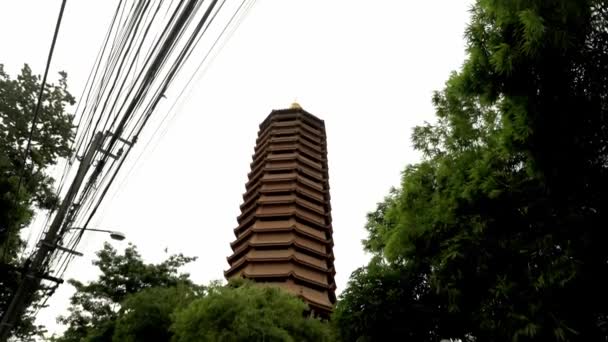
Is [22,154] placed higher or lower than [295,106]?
lower

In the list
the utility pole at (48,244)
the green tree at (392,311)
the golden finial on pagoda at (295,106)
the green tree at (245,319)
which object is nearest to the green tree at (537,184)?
the green tree at (392,311)

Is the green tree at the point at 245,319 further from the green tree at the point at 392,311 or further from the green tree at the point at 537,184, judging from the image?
the green tree at the point at 537,184

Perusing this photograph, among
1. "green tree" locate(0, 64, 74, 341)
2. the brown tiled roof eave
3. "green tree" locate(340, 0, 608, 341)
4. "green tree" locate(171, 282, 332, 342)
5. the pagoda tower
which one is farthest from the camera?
the brown tiled roof eave

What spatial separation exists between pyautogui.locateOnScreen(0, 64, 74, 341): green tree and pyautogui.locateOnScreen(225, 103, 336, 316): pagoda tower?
54.5ft

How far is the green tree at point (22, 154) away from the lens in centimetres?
1045

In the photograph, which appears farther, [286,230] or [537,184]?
[286,230]

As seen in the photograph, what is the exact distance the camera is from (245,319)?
15305mm

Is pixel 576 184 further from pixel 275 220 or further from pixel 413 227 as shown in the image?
pixel 275 220

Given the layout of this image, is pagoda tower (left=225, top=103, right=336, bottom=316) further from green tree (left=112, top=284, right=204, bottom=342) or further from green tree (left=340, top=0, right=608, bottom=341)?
green tree (left=340, top=0, right=608, bottom=341)

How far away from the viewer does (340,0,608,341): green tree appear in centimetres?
502

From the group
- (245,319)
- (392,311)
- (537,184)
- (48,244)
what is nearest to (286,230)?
(245,319)

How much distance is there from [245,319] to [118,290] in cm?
1094

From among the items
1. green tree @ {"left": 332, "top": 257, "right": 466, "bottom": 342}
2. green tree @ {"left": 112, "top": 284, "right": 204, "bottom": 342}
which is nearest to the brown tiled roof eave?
green tree @ {"left": 112, "top": 284, "right": 204, "bottom": 342}

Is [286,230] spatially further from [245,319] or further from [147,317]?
[245,319]
